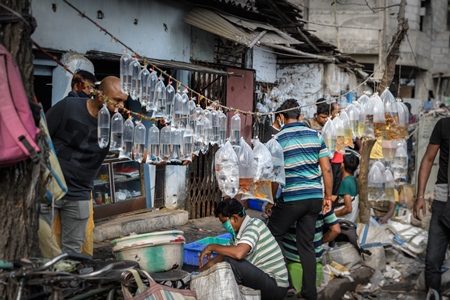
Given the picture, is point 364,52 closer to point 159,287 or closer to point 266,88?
point 266,88

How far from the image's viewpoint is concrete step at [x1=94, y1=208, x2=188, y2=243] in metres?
7.57

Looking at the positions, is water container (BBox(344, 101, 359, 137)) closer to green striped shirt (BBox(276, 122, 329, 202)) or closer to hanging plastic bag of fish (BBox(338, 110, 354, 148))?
hanging plastic bag of fish (BBox(338, 110, 354, 148))

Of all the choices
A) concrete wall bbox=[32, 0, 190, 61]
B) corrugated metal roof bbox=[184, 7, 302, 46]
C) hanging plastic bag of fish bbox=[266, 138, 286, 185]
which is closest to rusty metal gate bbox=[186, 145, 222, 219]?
concrete wall bbox=[32, 0, 190, 61]

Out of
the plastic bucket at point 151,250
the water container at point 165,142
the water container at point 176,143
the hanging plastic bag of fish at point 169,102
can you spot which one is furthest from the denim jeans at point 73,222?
the hanging plastic bag of fish at point 169,102

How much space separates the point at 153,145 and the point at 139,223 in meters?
2.82

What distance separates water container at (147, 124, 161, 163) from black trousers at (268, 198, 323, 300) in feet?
4.83

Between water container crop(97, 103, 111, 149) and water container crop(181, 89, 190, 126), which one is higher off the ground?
water container crop(181, 89, 190, 126)

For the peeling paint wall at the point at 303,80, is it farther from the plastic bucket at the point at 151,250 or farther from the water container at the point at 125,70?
the plastic bucket at the point at 151,250

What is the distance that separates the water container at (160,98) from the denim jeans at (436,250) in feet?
10.3

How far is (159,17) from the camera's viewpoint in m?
8.62

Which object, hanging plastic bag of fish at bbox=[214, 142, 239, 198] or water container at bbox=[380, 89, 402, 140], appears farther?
water container at bbox=[380, 89, 402, 140]

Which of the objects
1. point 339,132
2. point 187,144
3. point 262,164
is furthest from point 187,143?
point 339,132

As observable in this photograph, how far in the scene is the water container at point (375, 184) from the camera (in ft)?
30.7

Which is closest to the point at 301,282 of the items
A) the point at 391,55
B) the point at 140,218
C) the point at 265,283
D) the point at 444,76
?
the point at 265,283
